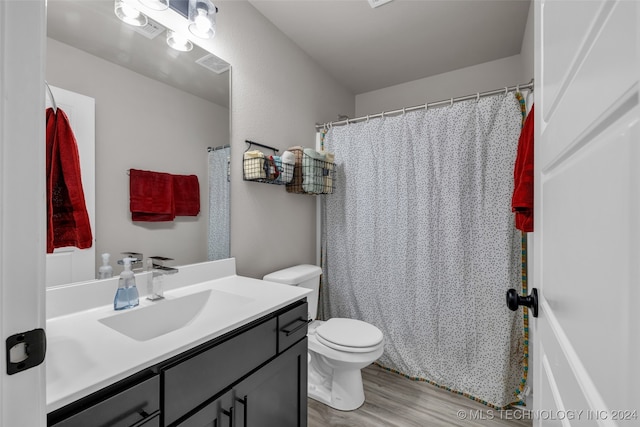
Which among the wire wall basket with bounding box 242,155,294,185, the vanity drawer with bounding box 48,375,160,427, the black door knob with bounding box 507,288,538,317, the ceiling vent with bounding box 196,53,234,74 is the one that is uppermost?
the ceiling vent with bounding box 196,53,234,74

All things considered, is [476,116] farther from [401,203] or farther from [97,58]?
[97,58]

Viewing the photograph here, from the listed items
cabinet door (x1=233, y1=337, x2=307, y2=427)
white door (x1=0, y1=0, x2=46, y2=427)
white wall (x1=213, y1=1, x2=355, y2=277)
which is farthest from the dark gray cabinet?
white wall (x1=213, y1=1, x2=355, y2=277)

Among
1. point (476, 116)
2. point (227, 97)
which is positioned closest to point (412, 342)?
point (476, 116)

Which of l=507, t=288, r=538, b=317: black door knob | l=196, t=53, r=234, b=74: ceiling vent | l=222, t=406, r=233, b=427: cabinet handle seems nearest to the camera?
l=507, t=288, r=538, b=317: black door knob

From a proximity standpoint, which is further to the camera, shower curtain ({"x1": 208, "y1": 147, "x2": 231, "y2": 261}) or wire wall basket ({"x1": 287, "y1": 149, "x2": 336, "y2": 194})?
wire wall basket ({"x1": 287, "y1": 149, "x2": 336, "y2": 194})

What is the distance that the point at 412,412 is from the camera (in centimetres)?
171

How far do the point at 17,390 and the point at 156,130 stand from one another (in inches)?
45.9

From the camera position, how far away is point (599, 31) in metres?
0.36

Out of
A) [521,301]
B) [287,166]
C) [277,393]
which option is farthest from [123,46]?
[521,301]

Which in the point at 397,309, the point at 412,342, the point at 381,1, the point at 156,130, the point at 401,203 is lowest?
the point at 412,342

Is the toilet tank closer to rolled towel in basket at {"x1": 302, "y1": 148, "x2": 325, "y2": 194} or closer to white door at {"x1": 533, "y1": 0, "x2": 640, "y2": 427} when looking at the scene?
rolled towel in basket at {"x1": 302, "y1": 148, "x2": 325, "y2": 194}

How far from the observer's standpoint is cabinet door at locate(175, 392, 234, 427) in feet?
2.76

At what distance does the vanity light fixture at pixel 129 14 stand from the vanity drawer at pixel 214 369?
1.37 meters

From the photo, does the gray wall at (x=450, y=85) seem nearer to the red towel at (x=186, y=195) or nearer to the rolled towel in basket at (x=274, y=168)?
the rolled towel in basket at (x=274, y=168)
